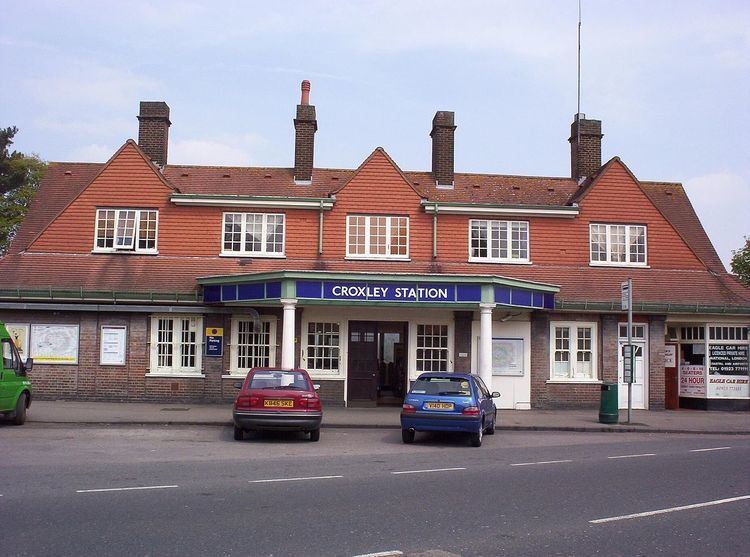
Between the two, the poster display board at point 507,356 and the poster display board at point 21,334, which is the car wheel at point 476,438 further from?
the poster display board at point 21,334

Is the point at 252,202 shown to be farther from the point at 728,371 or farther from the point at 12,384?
the point at 728,371

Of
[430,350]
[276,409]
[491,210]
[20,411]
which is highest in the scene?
[491,210]

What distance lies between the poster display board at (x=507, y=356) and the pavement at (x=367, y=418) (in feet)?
4.21

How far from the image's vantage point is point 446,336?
23406mm

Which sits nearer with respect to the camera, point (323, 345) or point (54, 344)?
point (54, 344)

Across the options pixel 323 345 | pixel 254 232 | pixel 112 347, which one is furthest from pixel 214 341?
pixel 254 232

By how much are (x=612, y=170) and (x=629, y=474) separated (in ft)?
53.1

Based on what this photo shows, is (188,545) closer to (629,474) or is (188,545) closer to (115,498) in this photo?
(115,498)

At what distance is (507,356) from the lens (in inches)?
914

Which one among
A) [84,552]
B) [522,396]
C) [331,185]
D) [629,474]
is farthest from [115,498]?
[331,185]

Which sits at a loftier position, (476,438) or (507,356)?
(507,356)

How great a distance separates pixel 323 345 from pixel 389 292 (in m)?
3.55

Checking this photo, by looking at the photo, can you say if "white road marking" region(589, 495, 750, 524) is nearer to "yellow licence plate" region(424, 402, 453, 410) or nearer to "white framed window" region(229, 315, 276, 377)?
"yellow licence plate" region(424, 402, 453, 410)

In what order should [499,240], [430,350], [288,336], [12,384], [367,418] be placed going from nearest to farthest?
[12,384], [367,418], [288,336], [430,350], [499,240]
